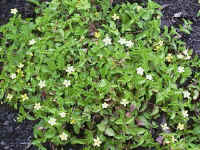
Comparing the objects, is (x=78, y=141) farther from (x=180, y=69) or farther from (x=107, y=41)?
(x=180, y=69)

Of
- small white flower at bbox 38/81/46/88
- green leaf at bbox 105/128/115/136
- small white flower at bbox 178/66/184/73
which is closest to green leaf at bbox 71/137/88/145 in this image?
green leaf at bbox 105/128/115/136

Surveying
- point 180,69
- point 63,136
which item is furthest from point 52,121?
point 180,69

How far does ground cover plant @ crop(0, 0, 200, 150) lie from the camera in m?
2.80

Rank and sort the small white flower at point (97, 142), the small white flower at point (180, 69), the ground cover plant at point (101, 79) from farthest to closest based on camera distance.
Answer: the small white flower at point (180, 69)
the ground cover plant at point (101, 79)
the small white flower at point (97, 142)

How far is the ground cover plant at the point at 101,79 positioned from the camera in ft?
9.20

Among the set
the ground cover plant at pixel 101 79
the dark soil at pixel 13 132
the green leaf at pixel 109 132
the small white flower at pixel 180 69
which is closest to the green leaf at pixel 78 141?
the ground cover plant at pixel 101 79

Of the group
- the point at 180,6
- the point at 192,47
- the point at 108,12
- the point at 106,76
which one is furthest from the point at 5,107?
the point at 180,6

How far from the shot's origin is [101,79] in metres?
2.96

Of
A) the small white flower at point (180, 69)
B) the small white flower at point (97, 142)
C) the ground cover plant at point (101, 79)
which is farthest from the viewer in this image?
the small white flower at point (180, 69)

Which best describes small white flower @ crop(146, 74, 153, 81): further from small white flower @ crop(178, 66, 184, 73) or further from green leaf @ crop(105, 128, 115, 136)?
green leaf @ crop(105, 128, 115, 136)

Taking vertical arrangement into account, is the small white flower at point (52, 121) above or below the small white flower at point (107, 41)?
below

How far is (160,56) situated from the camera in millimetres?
3080

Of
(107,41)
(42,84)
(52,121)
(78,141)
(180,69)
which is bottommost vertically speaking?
(78,141)

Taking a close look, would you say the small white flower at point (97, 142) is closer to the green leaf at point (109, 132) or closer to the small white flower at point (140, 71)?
the green leaf at point (109, 132)
